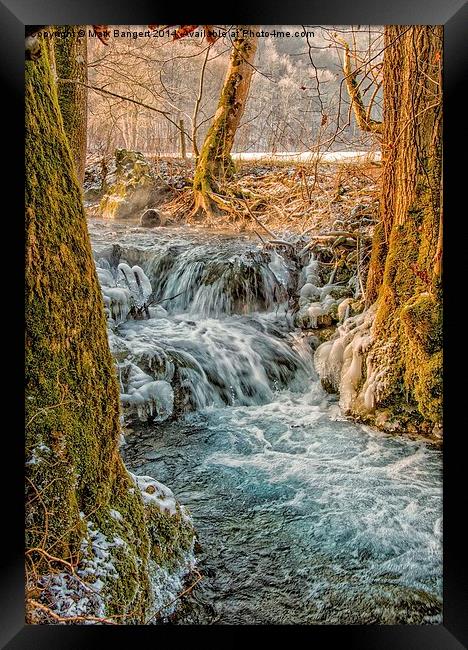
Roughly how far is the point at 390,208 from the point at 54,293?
4.39 feet

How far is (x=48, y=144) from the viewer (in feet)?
6.20

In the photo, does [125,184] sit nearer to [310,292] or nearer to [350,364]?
[310,292]

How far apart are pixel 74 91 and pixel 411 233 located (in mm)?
1432

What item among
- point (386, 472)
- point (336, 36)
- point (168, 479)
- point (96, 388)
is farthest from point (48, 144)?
point (386, 472)

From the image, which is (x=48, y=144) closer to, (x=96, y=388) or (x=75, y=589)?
(x=96, y=388)

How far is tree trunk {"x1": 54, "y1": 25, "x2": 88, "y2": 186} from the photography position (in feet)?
6.50

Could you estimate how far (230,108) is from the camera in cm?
204

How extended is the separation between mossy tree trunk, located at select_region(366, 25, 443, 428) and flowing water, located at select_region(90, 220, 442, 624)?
0.28m

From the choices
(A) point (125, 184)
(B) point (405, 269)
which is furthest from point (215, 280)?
(B) point (405, 269)

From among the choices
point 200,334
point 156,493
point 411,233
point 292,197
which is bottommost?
point 156,493

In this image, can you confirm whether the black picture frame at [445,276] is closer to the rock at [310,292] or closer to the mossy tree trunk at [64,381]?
the mossy tree trunk at [64,381]

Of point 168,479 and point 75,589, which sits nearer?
point 75,589

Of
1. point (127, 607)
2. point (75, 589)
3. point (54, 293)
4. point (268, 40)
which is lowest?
point (127, 607)

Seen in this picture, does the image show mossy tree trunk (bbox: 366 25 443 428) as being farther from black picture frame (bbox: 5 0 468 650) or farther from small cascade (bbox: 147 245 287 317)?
small cascade (bbox: 147 245 287 317)
